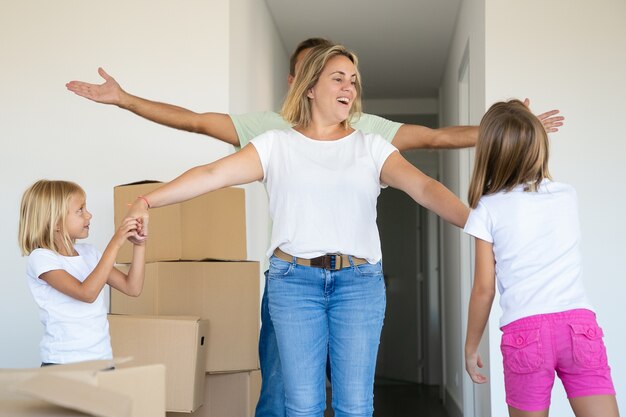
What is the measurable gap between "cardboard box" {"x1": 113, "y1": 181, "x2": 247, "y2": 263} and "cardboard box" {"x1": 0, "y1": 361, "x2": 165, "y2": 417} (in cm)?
168

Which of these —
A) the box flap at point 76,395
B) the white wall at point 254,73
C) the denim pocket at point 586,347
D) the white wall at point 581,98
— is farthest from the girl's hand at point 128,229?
the white wall at point 581,98

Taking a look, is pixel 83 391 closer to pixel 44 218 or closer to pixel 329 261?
pixel 329 261

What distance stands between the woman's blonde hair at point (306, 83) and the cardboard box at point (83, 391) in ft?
3.63

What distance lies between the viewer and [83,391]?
1095 millimetres

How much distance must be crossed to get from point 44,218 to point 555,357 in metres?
1.42

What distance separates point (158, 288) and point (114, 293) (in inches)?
9.3

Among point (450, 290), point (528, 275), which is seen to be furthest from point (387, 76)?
point (528, 275)

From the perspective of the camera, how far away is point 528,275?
194 centimetres

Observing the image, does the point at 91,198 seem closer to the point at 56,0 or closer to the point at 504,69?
the point at 56,0

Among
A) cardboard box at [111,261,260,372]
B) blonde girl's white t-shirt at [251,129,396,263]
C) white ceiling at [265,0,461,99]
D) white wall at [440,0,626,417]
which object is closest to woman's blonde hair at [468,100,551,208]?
blonde girl's white t-shirt at [251,129,396,263]

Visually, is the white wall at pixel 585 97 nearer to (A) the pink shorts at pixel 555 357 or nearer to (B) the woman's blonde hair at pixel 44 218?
(A) the pink shorts at pixel 555 357

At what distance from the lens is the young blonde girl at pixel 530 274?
73.4 inches

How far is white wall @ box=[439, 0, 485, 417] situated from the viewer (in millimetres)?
4305

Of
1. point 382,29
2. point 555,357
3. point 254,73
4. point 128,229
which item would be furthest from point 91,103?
point 555,357
